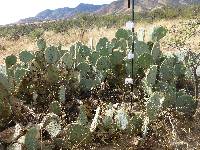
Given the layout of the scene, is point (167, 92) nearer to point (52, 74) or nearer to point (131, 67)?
point (131, 67)

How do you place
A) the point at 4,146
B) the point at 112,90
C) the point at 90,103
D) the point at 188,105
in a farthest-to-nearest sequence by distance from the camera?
the point at 112,90 < the point at 90,103 < the point at 188,105 < the point at 4,146

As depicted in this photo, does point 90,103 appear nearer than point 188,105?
No

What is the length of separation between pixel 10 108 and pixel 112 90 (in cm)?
126

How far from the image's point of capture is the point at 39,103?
15.3 feet

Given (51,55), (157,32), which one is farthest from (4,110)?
(157,32)

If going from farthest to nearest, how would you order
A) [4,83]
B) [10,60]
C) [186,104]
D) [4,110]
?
[10,60], [4,83], [186,104], [4,110]

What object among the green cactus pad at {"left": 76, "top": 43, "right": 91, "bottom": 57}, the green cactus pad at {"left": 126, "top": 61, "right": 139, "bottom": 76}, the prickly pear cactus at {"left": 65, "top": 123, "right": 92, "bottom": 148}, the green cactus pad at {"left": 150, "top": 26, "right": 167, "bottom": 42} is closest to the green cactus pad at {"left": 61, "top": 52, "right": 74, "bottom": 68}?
the green cactus pad at {"left": 76, "top": 43, "right": 91, "bottom": 57}

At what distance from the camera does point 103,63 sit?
4.93 meters

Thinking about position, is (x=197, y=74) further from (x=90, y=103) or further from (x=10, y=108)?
(x=10, y=108)

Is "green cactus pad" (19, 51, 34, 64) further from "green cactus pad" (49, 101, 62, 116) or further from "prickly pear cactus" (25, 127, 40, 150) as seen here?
"prickly pear cactus" (25, 127, 40, 150)

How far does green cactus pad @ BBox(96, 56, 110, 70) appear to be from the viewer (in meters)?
4.92

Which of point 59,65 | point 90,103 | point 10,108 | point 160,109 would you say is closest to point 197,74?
point 160,109

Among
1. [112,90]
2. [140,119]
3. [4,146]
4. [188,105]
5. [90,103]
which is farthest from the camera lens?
[112,90]

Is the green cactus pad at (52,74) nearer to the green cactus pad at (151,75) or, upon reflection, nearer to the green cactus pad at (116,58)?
the green cactus pad at (116,58)
